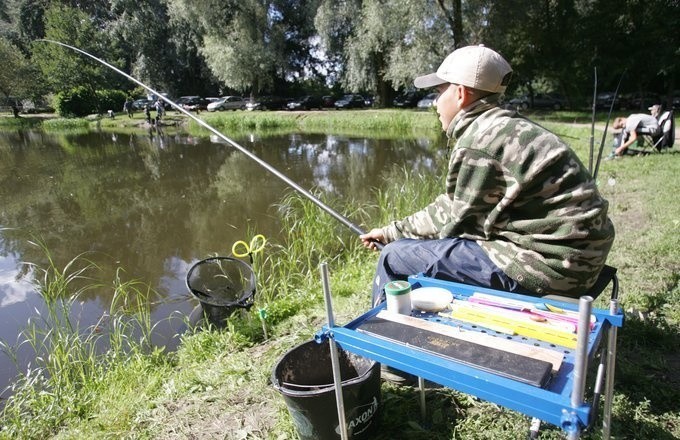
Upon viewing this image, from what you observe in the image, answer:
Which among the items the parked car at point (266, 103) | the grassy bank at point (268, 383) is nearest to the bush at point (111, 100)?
the parked car at point (266, 103)

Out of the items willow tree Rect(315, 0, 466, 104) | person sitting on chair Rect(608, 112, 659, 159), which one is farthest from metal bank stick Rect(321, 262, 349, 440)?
willow tree Rect(315, 0, 466, 104)

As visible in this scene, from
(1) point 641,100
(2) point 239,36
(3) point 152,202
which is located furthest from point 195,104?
(1) point 641,100

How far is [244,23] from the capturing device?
27.6 meters

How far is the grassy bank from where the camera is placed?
202 cm

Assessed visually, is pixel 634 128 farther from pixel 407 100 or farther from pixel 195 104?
pixel 195 104

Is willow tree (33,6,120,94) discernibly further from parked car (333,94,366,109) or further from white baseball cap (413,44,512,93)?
white baseball cap (413,44,512,93)

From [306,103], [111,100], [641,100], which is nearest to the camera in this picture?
[641,100]

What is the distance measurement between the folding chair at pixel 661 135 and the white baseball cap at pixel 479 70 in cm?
826

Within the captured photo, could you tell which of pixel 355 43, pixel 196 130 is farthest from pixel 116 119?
pixel 355 43

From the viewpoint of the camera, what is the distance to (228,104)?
104 feet

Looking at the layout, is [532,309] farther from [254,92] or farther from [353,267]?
[254,92]

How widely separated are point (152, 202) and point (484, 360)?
9230 millimetres

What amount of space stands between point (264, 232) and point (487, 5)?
56.6ft

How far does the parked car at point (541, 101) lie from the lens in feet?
79.7
